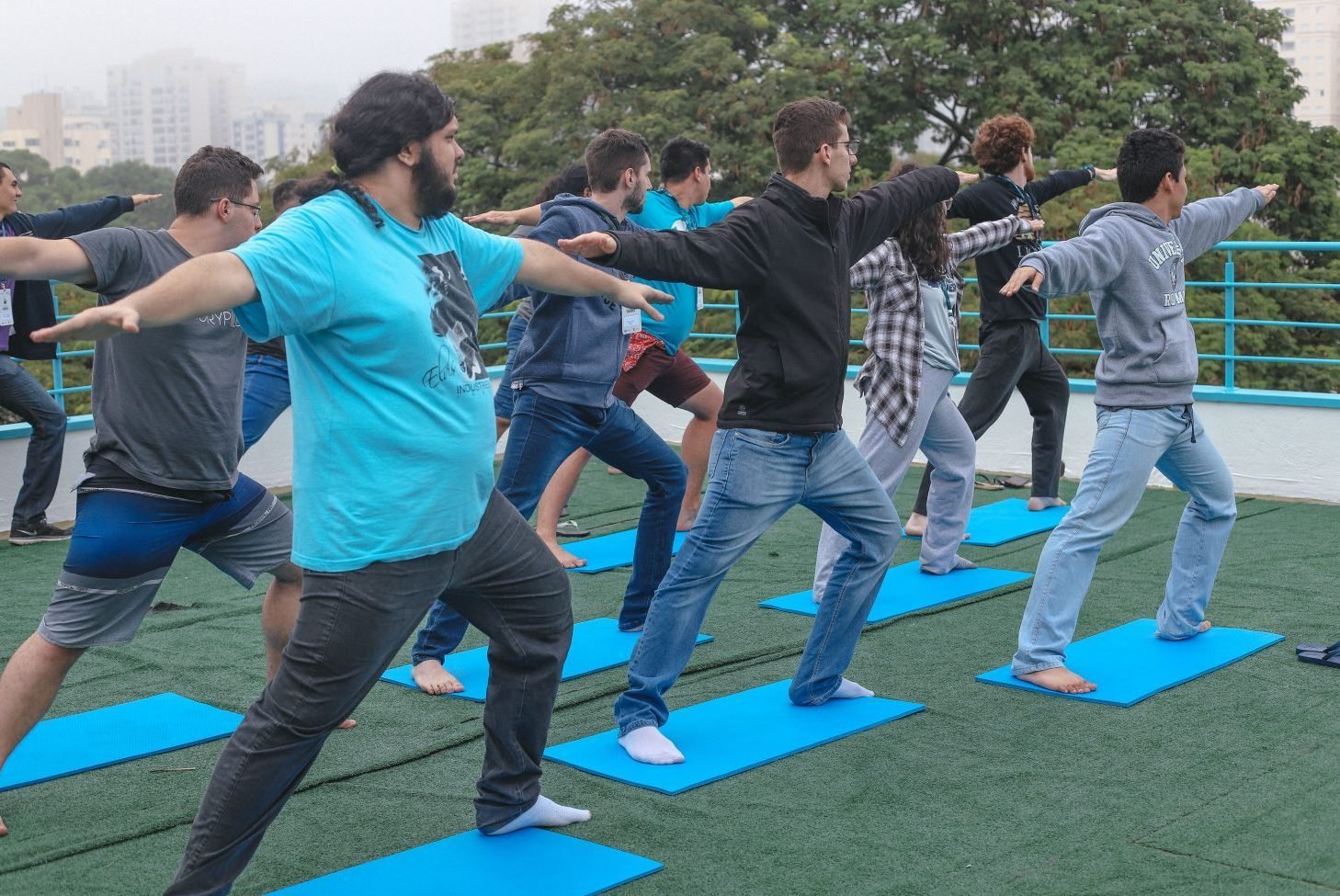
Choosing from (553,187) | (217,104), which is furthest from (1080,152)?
(217,104)

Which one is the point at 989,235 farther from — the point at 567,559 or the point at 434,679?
the point at 567,559

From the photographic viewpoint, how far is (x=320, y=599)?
9.47 feet

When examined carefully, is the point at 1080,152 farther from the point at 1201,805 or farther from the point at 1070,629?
the point at 1201,805

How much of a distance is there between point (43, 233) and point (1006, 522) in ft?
15.9

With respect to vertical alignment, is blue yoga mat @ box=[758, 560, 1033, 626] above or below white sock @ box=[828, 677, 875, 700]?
below

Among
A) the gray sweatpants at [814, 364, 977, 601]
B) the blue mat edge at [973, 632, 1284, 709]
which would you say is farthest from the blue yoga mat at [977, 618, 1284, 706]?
the gray sweatpants at [814, 364, 977, 601]

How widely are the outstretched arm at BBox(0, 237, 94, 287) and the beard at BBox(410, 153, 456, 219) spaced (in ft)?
2.66

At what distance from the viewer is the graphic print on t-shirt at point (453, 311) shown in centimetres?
292

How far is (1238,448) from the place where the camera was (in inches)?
320

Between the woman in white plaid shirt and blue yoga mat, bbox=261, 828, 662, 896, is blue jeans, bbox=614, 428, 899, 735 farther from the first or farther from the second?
the woman in white plaid shirt

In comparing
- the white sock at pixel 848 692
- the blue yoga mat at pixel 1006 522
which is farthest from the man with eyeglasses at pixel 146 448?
the blue yoga mat at pixel 1006 522

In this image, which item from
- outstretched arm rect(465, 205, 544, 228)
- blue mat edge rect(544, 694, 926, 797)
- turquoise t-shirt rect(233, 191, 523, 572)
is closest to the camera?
turquoise t-shirt rect(233, 191, 523, 572)

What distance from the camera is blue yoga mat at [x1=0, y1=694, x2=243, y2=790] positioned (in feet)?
13.5

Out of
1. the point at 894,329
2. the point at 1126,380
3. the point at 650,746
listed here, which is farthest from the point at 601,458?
the point at 1126,380
